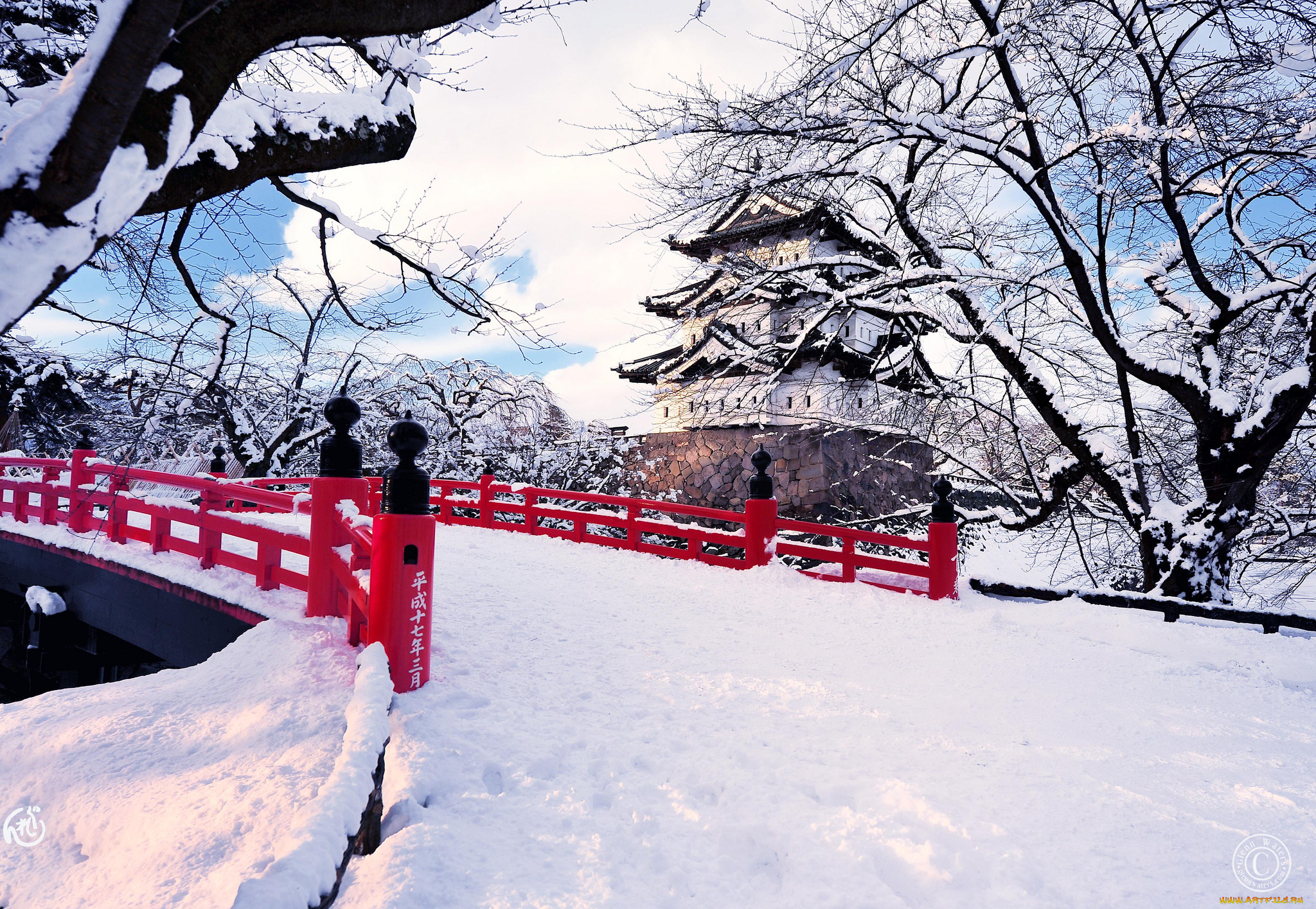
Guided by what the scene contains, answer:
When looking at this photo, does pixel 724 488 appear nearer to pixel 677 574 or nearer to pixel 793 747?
pixel 677 574

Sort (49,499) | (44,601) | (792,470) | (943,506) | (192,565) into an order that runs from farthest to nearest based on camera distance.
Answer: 1. (792,470)
2. (49,499)
3. (44,601)
4. (943,506)
5. (192,565)

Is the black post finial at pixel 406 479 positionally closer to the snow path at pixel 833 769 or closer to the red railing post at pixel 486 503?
the snow path at pixel 833 769

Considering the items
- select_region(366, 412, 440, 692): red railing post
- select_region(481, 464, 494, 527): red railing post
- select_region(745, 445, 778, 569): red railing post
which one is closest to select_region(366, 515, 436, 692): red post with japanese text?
select_region(366, 412, 440, 692): red railing post

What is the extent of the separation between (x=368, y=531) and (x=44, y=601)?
19.5 ft

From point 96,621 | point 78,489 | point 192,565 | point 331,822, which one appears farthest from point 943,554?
point 78,489

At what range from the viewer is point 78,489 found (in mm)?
7090

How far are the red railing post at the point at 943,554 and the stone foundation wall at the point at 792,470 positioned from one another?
6636mm

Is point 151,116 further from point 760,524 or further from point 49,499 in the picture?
point 49,499

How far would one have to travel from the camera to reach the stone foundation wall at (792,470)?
45.7 ft

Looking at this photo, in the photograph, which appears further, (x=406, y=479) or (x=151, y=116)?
(x=406, y=479)

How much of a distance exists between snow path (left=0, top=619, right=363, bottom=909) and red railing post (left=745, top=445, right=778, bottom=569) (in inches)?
171

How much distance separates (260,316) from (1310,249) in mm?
16080

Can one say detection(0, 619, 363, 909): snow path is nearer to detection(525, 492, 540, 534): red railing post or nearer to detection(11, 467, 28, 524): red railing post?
detection(525, 492, 540, 534): red railing post

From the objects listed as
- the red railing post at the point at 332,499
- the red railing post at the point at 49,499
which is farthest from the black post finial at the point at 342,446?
the red railing post at the point at 49,499
